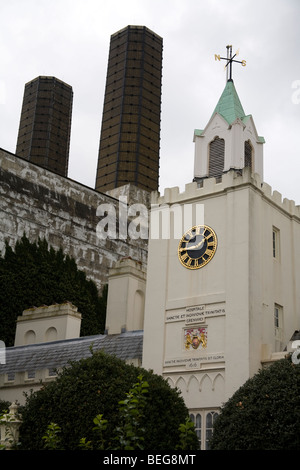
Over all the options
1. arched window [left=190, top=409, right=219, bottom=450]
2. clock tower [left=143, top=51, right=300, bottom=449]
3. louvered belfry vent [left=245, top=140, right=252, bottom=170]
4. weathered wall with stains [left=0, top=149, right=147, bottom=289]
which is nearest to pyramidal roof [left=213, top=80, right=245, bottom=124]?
clock tower [left=143, top=51, right=300, bottom=449]

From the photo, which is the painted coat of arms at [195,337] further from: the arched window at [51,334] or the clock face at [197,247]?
the arched window at [51,334]

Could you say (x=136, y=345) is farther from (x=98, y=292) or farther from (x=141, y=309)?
(x=98, y=292)

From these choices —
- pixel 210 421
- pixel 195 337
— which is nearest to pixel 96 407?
pixel 210 421

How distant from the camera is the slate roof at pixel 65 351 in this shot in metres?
35.3

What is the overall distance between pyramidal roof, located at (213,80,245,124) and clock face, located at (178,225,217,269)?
20.5ft

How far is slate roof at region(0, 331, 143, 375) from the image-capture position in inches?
1389

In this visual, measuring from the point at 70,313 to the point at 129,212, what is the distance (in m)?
26.5

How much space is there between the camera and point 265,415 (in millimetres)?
21344

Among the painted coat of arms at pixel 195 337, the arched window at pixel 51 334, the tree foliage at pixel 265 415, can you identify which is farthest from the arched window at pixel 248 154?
the arched window at pixel 51 334

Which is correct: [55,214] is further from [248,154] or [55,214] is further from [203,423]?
[203,423]

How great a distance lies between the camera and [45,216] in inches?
2432

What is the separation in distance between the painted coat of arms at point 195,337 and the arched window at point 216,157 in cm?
770

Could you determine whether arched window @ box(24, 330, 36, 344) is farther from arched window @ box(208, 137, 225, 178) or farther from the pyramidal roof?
the pyramidal roof
